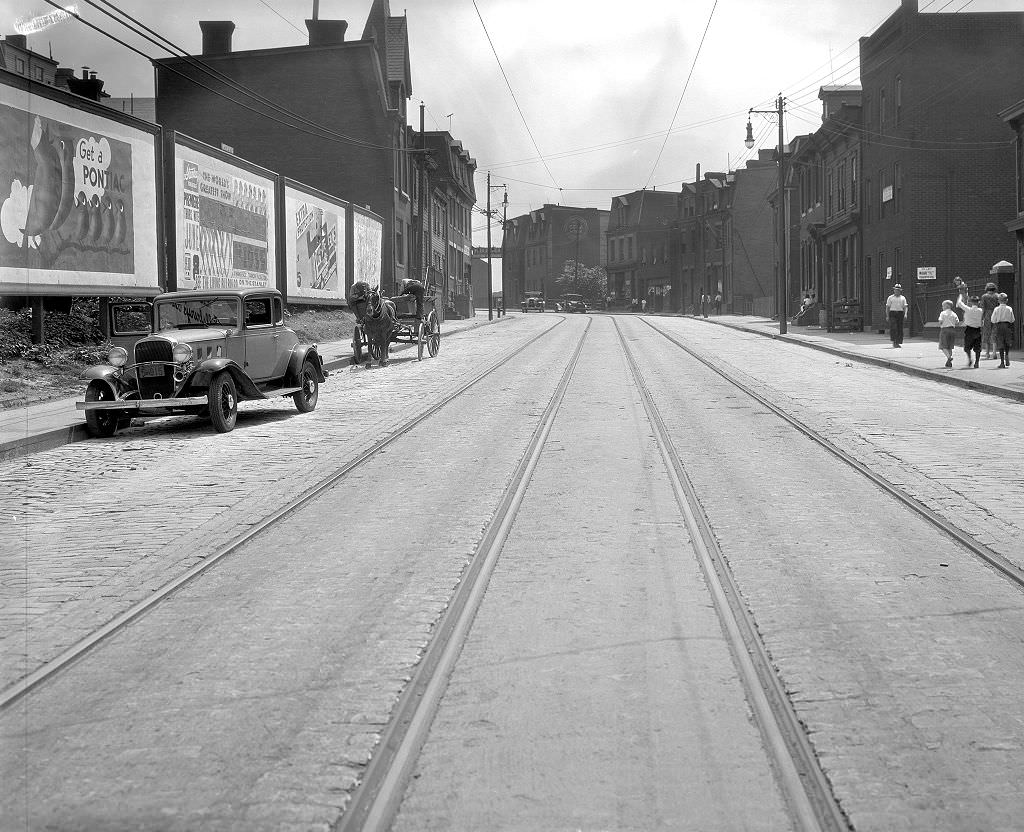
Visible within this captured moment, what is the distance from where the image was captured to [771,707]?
14.7ft

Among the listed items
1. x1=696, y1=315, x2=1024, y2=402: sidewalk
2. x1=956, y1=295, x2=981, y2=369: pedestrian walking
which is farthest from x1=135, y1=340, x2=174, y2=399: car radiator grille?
x1=956, y1=295, x2=981, y2=369: pedestrian walking

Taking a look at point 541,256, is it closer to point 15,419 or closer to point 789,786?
point 15,419

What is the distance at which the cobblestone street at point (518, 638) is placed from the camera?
3742 mm

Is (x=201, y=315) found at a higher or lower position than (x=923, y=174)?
lower

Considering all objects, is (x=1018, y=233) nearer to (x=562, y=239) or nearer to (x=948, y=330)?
(x=948, y=330)

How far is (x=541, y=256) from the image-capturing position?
426 feet

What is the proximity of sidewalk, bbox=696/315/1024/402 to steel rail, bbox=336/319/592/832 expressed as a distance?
13.1 meters

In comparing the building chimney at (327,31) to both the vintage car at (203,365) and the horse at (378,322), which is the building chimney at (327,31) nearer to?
the horse at (378,322)

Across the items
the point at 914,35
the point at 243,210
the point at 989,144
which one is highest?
the point at 914,35

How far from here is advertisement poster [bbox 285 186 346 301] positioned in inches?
1377

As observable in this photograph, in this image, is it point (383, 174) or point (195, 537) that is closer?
point (195, 537)

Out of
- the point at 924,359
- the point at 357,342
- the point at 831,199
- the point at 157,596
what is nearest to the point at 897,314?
the point at 924,359

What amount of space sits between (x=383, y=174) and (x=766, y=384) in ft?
109

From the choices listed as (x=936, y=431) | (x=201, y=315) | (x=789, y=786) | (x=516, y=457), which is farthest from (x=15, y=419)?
(x=789, y=786)
